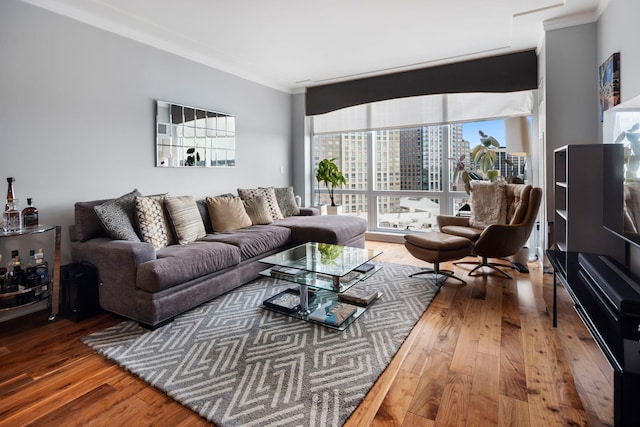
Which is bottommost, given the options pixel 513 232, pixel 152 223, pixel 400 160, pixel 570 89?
pixel 513 232

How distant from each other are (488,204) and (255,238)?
2621mm

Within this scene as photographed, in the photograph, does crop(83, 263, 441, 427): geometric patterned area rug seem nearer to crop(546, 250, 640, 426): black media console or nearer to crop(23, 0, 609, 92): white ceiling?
crop(546, 250, 640, 426): black media console

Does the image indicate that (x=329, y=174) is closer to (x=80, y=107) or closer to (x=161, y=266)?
(x=80, y=107)

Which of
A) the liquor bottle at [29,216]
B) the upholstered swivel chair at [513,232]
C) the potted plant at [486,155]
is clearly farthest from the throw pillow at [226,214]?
the potted plant at [486,155]

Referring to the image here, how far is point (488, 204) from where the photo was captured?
3.85 meters

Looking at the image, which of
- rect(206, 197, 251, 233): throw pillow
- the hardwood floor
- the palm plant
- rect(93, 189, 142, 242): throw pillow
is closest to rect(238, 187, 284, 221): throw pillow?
rect(206, 197, 251, 233): throw pillow

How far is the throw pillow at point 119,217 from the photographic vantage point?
2688mm

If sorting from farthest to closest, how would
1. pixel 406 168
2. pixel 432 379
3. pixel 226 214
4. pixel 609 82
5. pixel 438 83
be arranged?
1. pixel 406 168
2. pixel 438 83
3. pixel 226 214
4. pixel 609 82
5. pixel 432 379

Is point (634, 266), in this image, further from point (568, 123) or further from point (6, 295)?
A: point (6, 295)

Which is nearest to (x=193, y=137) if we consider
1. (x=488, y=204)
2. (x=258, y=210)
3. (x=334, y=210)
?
(x=258, y=210)

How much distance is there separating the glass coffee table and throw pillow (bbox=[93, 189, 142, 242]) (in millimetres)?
1141

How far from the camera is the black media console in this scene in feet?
3.74

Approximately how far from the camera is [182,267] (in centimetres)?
252

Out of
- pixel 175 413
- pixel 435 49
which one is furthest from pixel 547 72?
pixel 175 413
